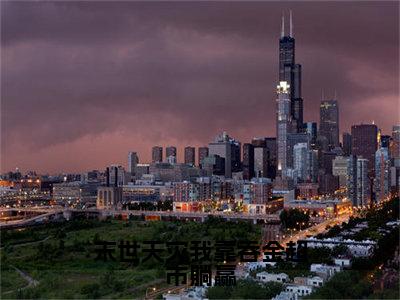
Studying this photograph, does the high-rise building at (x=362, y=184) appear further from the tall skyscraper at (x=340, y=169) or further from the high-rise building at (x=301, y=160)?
the high-rise building at (x=301, y=160)

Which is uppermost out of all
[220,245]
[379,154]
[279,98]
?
[279,98]

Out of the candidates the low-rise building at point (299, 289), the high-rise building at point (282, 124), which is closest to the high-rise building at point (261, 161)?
the high-rise building at point (282, 124)

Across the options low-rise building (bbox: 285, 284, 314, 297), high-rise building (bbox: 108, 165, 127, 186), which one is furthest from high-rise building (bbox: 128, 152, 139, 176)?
low-rise building (bbox: 285, 284, 314, 297)

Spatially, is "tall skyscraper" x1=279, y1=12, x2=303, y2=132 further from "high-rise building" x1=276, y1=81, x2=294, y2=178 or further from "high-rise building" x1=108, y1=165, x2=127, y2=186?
"high-rise building" x1=108, y1=165, x2=127, y2=186

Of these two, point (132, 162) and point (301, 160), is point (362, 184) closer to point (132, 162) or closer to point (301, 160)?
point (301, 160)

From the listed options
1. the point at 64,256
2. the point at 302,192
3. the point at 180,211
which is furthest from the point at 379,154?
the point at 64,256

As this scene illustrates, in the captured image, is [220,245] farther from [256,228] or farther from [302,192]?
[302,192]
